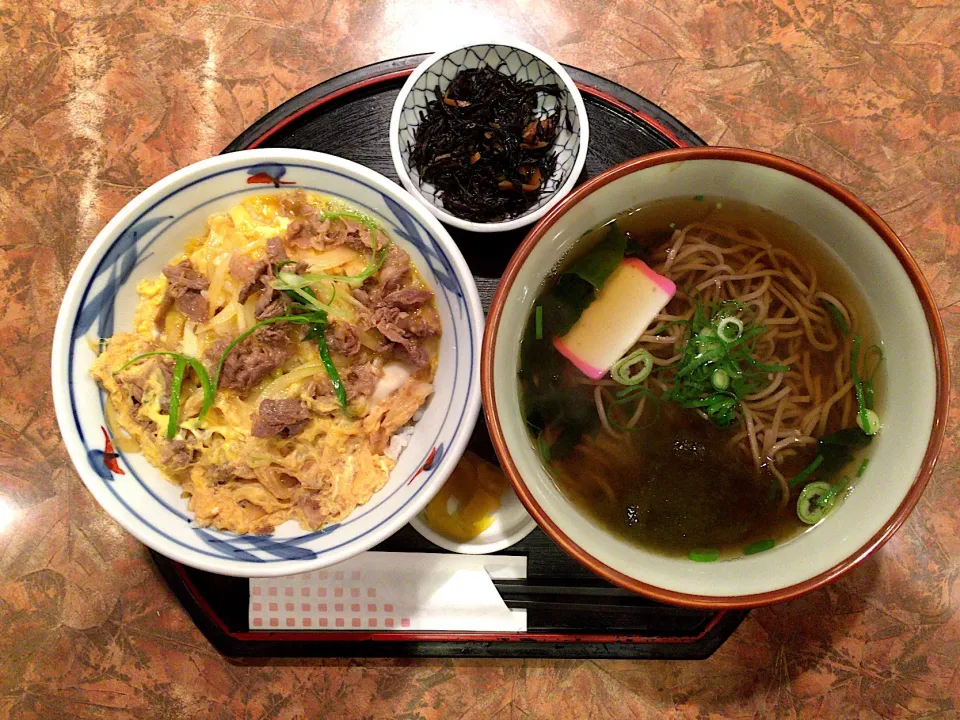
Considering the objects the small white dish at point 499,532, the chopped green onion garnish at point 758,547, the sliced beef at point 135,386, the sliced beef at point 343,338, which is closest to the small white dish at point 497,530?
the small white dish at point 499,532

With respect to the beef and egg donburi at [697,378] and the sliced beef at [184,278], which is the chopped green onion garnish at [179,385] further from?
the beef and egg donburi at [697,378]

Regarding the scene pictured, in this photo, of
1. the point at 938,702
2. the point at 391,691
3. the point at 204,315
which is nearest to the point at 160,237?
the point at 204,315

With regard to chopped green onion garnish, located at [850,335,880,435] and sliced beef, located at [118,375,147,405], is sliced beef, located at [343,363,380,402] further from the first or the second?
chopped green onion garnish, located at [850,335,880,435]

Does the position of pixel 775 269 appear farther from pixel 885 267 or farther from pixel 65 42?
pixel 65 42

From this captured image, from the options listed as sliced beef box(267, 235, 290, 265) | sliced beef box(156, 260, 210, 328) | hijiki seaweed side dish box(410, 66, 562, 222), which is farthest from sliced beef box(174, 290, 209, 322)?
hijiki seaweed side dish box(410, 66, 562, 222)

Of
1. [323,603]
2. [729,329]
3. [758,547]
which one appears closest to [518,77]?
[729,329]

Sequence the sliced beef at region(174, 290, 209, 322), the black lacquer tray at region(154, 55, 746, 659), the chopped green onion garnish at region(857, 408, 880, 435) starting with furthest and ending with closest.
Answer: the black lacquer tray at region(154, 55, 746, 659)
the sliced beef at region(174, 290, 209, 322)
the chopped green onion garnish at region(857, 408, 880, 435)
